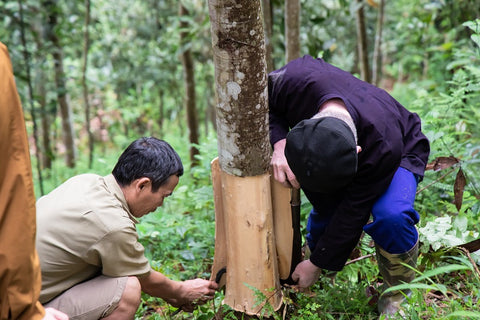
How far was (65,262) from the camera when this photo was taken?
2422 millimetres

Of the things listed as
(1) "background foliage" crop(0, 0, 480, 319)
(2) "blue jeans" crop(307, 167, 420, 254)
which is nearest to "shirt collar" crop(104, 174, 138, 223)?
(1) "background foliage" crop(0, 0, 480, 319)

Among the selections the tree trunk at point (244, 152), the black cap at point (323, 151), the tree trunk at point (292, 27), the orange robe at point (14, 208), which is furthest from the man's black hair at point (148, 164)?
the tree trunk at point (292, 27)

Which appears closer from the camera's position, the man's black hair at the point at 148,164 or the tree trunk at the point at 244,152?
the tree trunk at the point at 244,152

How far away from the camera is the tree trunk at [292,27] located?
4.49 m

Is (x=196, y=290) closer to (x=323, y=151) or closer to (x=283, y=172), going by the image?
(x=283, y=172)

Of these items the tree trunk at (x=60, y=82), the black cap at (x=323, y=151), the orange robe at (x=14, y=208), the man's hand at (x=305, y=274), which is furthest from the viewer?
the tree trunk at (x=60, y=82)

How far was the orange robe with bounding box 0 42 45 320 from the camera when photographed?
1517 millimetres

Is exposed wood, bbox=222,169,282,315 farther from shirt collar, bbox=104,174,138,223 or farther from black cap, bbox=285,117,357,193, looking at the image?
shirt collar, bbox=104,174,138,223

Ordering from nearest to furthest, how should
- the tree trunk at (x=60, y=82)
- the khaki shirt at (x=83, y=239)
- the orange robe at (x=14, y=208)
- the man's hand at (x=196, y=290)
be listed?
the orange robe at (x=14, y=208)
the khaki shirt at (x=83, y=239)
the man's hand at (x=196, y=290)
the tree trunk at (x=60, y=82)

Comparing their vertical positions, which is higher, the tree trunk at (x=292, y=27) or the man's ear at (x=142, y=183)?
the tree trunk at (x=292, y=27)

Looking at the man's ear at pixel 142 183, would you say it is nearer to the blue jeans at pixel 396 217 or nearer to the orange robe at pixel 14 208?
the orange robe at pixel 14 208

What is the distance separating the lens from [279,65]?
8.48m

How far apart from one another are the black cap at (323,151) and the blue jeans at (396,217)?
35 cm

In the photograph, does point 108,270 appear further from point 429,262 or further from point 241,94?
point 429,262
